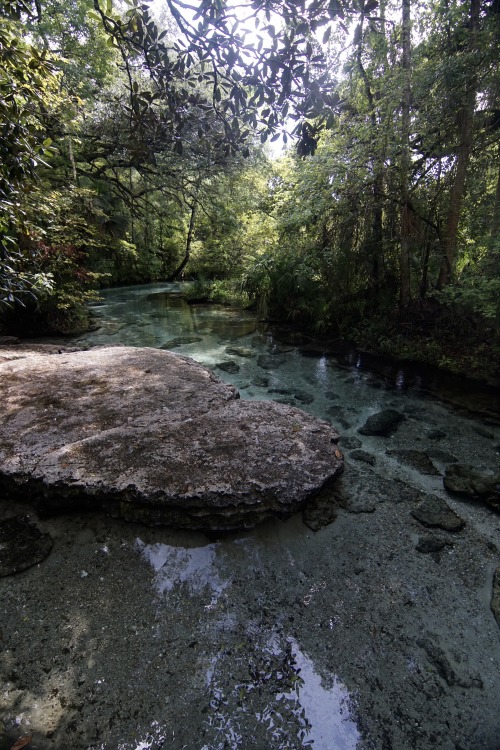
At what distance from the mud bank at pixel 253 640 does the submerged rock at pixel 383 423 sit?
1.49 meters

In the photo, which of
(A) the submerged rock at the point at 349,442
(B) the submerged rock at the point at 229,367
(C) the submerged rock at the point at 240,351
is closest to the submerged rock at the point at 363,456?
(A) the submerged rock at the point at 349,442

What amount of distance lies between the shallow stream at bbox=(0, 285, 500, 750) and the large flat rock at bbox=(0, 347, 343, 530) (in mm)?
199

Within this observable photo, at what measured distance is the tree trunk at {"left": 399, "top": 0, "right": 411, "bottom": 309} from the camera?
17.3ft

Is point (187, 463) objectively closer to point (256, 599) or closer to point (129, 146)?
point (256, 599)

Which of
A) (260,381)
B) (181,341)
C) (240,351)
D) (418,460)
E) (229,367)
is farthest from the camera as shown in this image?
(181,341)

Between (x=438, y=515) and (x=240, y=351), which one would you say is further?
(x=240, y=351)

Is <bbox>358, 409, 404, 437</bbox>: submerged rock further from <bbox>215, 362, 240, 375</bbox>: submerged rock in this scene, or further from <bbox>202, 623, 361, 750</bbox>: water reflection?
<bbox>202, 623, 361, 750</bbox>: water reflection

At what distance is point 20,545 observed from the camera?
211 cm

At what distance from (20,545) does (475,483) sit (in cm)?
336

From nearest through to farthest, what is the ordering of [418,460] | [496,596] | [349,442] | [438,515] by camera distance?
[496,596], [438,515], [418,460], [349,442]

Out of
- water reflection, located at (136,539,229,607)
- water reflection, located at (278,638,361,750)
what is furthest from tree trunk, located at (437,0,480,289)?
water reflection, located at (278,638,361,750)

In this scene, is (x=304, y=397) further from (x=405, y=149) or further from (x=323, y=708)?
(x=405, y=149)

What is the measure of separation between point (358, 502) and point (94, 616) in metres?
1.89

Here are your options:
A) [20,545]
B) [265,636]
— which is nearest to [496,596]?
[265,636]
